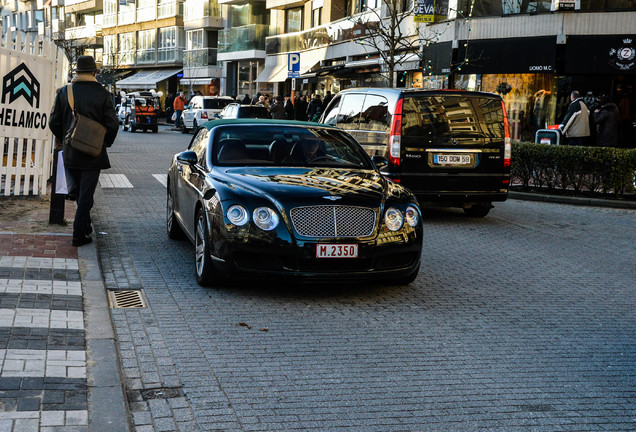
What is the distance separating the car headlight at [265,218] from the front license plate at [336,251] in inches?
15.8

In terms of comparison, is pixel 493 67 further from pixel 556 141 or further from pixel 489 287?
pixel 489 287

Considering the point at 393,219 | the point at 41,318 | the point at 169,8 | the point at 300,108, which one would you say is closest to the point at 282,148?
the point at 393,219

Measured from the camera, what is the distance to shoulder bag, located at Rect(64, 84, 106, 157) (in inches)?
327

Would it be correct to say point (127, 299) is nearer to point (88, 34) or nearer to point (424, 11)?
point (424, 11)

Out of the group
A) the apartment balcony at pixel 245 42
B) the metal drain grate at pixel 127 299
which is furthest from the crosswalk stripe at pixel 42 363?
the apartment balcony at pixel 245 42

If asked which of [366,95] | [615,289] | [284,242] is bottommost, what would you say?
[615,289]

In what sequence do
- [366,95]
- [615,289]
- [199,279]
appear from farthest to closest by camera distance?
[366,95], [615,289], [199,279]

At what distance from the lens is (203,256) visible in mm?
7090

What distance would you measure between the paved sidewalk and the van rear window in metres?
5.09

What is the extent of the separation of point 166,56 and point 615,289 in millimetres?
65041

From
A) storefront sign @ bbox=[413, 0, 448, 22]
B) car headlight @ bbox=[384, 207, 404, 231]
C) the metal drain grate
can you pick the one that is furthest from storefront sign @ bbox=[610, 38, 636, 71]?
the metal drain grate

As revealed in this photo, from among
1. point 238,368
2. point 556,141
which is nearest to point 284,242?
point 238,368

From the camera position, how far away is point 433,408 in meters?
4.45

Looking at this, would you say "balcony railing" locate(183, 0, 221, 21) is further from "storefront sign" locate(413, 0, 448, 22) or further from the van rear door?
the van rear door
